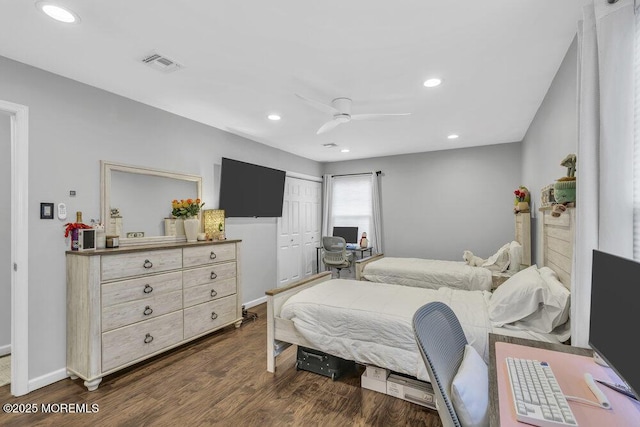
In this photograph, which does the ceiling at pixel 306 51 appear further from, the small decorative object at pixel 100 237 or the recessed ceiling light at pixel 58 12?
the small decorative object at pixel 100 237

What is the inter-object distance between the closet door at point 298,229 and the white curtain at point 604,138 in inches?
164

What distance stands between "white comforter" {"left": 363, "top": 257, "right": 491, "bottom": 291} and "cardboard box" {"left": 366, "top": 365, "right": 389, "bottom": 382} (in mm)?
1828

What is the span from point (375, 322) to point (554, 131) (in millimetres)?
2146

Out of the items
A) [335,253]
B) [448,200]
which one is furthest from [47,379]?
[448,200]

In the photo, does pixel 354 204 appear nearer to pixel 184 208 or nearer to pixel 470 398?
pixel 184 208

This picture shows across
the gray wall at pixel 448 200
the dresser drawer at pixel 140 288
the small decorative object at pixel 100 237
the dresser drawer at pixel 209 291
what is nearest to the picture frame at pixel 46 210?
the small decorative object at pixel 100 237

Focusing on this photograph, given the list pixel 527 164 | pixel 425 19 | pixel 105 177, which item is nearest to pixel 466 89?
pixel 425 19

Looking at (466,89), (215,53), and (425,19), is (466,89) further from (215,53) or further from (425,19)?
(215,53)

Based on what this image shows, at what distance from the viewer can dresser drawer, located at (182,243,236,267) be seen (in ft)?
10.2

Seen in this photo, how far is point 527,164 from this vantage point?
13.1ft

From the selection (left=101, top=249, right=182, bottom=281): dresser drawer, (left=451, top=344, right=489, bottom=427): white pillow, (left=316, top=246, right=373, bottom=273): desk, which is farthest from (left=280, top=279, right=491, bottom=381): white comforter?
(left=316, top=246, right=373, bottom=273): desk

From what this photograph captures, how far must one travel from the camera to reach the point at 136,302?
8.66 ft

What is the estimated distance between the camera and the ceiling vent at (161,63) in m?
2.19

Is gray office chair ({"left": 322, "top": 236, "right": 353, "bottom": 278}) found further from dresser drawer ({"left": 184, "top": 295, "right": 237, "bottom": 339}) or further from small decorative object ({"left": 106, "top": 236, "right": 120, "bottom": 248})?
small decorative object ({"left": 106, "top": 236, "right": 120, "bottom": 248})
